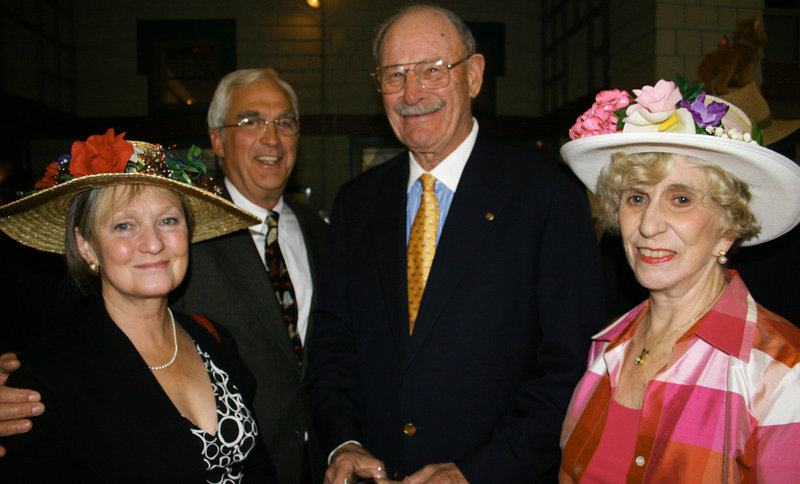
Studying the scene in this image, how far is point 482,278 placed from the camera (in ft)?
5.62

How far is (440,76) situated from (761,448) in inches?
56.4

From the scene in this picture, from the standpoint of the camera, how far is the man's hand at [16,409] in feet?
4.35

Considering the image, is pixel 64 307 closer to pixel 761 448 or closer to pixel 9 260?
pixel 9 260

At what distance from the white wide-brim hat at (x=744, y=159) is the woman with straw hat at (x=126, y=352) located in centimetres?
122

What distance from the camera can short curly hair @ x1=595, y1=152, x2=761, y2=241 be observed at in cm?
141

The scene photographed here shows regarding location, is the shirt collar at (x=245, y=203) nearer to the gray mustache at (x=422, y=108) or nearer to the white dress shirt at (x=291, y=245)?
the white dress shirt at (x=291, y=245)

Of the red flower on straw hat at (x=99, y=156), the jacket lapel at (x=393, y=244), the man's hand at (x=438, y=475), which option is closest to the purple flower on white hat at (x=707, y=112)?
the jacket lapel at (x=393, y=244)

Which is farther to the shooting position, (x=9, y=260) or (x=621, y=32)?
(x=621, y=32)

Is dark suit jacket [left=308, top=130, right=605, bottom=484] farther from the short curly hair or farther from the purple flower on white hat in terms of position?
the purple flower on white hat

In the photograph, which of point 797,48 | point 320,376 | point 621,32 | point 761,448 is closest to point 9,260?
point 320,376

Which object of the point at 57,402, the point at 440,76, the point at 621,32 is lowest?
the point at 57,402

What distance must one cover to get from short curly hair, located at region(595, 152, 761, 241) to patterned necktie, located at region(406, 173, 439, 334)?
0.61 metres

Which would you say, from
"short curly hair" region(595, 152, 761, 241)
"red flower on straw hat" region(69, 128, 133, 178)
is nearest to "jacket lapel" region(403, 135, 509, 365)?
"short curly hair" region(595, 152, 761, 241)

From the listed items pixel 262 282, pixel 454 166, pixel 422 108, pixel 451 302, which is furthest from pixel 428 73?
pixel 262 282
